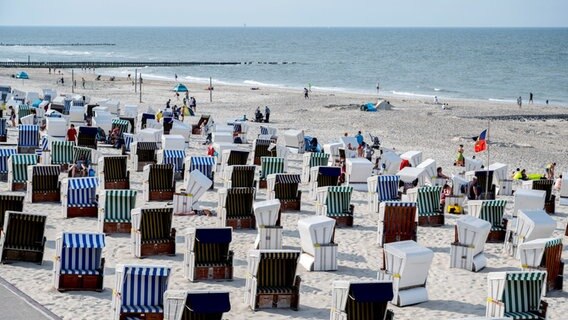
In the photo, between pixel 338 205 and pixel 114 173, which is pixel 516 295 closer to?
pixel 338 205

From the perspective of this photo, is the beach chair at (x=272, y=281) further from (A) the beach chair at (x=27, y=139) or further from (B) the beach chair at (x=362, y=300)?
(A) the beach chair at (x=27, y=139)

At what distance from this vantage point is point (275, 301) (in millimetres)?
14141

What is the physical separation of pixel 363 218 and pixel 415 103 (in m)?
40.1

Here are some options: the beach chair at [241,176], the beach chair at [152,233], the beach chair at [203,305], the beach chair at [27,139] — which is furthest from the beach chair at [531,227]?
the beach chair at [27,139]

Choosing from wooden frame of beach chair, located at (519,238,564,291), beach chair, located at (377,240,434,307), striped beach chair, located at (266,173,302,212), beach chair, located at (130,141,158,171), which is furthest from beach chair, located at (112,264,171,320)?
beach chair, located at (130,141,158,171)

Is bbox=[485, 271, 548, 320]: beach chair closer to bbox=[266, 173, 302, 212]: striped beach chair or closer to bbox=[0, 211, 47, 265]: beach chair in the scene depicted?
bbox=[0, 211, 47, 265]: beach chair

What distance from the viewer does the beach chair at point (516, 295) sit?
13.3 metres

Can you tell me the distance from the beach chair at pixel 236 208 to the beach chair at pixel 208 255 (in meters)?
3.63

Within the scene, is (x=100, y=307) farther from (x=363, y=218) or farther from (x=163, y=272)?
(x=363, y=218)

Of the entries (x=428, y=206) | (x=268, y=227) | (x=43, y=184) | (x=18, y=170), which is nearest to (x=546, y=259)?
(x=268, y=227)

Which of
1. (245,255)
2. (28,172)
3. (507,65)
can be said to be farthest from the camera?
(507,65)

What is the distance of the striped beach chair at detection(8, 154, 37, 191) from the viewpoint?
22266mm

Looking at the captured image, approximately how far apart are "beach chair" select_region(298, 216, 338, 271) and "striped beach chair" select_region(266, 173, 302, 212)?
17.0ft

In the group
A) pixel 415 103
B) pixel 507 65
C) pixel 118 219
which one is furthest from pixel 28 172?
pixel 507 65
